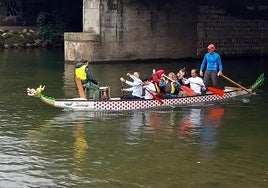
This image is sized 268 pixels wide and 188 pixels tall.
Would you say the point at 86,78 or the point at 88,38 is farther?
the point at 88,38

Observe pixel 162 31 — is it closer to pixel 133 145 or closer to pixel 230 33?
pixel 230 33

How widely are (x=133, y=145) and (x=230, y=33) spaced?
1225 inches

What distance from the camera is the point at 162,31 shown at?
42.2 m

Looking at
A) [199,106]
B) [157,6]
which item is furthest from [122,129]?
[157,6]

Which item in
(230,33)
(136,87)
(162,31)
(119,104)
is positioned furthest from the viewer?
(230,33)

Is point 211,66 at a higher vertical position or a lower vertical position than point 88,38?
lower

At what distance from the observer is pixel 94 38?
127ft

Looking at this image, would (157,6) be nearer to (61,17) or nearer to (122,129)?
(61,17)

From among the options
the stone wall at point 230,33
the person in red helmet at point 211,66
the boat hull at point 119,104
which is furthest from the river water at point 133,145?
the stone wall at point 230,33

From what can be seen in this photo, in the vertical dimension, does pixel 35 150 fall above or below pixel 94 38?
below

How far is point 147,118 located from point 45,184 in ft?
26.6

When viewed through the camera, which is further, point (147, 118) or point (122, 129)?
point (147, 118)

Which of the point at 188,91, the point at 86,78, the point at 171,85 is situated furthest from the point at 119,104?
the point at 188,91

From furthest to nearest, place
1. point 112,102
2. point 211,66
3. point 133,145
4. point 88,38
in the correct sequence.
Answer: point 88,38 → point 211,66 → point 112,102 → point 133,145
